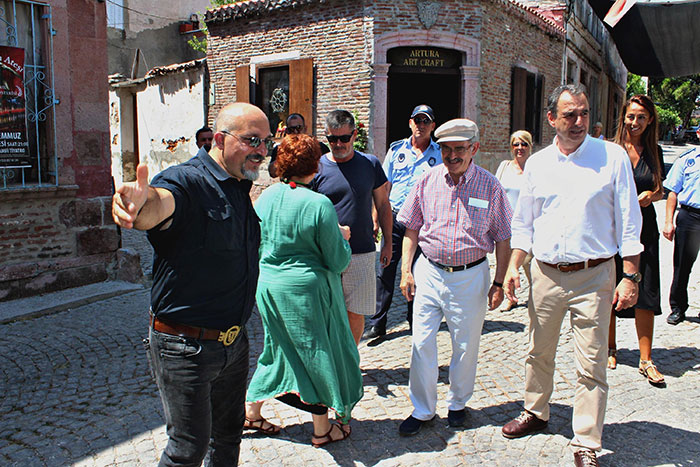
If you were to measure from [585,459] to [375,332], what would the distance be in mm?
2416

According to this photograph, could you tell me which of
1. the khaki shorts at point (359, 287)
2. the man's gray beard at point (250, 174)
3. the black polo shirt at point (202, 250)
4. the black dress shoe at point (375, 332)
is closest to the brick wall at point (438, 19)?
the black dress shoe at point (375, 332)

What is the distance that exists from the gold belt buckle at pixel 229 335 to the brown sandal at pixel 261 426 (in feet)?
4.10

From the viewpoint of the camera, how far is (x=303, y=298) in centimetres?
321

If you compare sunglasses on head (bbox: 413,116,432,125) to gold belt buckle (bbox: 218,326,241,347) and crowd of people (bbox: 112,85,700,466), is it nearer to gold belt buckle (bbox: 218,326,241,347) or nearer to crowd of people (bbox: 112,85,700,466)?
crowd of people (bbox: 112,85,700,466)

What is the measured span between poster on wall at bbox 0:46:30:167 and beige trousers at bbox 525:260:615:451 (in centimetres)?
531

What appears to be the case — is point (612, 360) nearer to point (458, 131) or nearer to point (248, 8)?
point (458, 131)

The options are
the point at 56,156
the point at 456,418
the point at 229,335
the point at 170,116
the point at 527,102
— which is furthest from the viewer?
the point at 170,116

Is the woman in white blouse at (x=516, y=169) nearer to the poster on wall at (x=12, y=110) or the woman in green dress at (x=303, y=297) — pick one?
the woman in green dress at (x=303, y=297)

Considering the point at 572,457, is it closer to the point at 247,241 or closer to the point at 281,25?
the point at 247,241

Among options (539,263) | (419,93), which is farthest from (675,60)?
(419,93)

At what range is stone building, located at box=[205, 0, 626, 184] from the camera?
12023 millimetres

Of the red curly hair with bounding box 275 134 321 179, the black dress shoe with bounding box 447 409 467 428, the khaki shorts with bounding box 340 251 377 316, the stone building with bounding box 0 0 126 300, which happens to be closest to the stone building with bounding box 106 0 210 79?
the stone building with bounding box 0 0 126 300

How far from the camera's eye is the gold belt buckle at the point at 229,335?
8.05 feet

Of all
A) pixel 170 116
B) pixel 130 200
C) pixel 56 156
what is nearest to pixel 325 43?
pixel 170 116
